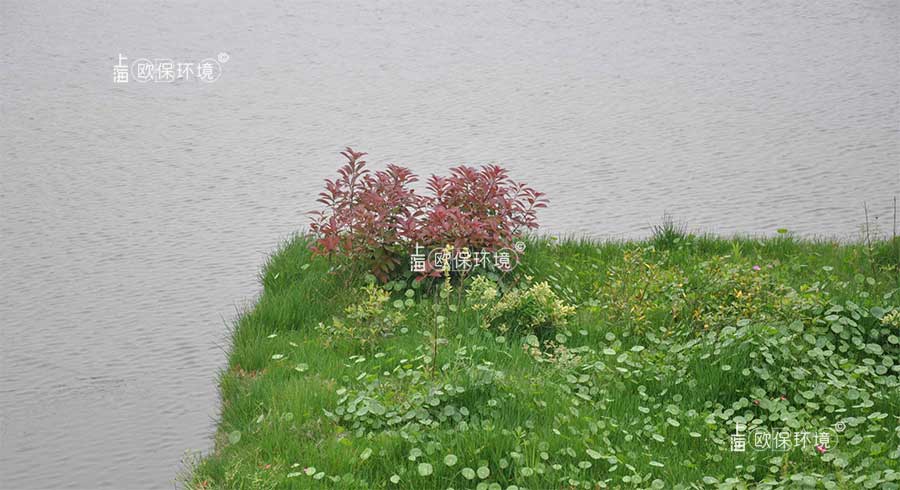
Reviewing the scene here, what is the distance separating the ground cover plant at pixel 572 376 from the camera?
3369mm

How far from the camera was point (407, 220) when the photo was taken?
480 cm

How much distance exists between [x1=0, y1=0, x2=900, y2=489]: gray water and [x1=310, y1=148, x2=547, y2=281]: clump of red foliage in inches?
27.7

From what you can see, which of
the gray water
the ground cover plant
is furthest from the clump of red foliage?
the gray water

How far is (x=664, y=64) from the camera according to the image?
934cm

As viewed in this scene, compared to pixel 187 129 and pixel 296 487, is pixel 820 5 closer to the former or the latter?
pixel 187 129

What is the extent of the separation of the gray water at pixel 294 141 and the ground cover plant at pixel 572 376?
0.46 m

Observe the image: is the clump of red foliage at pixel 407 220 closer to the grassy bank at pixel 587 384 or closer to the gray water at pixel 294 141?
the grassy bank at pixel 587 384

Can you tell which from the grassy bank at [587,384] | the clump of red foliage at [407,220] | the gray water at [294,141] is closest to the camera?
the grassy bank at [587,384]

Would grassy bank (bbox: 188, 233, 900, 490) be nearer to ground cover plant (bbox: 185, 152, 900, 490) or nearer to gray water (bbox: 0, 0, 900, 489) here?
ground cover plant (bbox: 185, 152, 900, 490)

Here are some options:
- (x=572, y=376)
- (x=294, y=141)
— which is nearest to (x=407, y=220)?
(x=572, y=376)

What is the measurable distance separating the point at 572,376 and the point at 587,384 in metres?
0.07

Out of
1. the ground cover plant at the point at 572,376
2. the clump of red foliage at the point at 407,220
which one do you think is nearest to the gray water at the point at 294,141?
the ground cover plant at the point at 572,376

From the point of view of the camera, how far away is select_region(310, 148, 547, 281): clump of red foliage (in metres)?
4.77

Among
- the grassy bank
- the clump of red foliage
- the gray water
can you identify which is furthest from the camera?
the clump of red foliage
